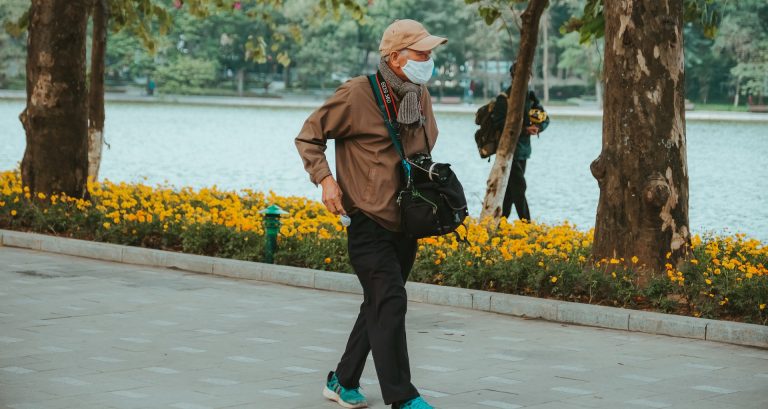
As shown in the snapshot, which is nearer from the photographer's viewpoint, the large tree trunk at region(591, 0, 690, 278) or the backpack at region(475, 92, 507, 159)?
the large tree trunk at region(591, 0, 690, 278)

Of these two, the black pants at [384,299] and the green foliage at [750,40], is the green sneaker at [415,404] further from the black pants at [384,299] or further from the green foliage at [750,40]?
the green foliage at [750,40]

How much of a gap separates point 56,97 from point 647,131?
6326 mm

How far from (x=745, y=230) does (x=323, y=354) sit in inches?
493

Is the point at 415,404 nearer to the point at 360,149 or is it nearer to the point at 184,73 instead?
the point at 360,149

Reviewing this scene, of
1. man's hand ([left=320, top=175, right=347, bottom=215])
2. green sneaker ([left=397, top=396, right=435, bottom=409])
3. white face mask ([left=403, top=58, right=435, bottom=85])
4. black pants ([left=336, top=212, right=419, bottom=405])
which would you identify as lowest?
green sneaker ([left=397, top=396, right=435, bottom=409])

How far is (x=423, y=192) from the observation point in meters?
5.86

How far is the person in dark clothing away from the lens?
13.5 metres

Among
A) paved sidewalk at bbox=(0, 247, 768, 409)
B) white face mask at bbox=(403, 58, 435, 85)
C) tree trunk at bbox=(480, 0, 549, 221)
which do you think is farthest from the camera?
tree trunk at bbox=(480, 0, 549, 221)

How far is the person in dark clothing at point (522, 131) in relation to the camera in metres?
13.5

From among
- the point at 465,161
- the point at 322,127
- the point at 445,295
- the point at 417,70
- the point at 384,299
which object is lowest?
the point at 465,161

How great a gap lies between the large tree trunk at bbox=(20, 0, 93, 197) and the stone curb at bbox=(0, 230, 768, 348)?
44.2 inches

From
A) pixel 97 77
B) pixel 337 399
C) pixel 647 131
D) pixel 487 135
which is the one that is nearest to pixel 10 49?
pixel 97 77

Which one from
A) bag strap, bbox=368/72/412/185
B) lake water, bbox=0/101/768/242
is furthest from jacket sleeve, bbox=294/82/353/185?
lake water, bbox=0/101/768/242

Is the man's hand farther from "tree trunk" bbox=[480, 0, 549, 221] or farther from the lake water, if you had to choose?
the lake water
